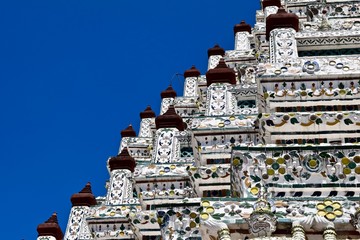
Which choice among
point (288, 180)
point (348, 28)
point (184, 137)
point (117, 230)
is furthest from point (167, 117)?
point (288, 180)

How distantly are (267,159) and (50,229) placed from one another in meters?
11.3

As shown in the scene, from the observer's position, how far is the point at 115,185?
1769 centimetres

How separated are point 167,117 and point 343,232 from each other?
9825 mm

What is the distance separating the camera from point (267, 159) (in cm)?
970

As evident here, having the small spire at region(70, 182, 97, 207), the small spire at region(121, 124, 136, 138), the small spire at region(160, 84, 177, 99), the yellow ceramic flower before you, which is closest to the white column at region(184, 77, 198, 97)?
the small spire at region(160, 84, 177, 99)

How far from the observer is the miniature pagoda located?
839 cm

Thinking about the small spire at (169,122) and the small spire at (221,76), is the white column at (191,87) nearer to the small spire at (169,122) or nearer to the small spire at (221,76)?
the small spire at (169,122)

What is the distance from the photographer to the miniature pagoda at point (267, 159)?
8391 mm

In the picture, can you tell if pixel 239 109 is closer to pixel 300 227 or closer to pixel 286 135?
pixel 286 135

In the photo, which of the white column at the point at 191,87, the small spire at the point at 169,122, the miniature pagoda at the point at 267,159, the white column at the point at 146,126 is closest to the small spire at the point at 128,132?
the white column at the point at 146,126

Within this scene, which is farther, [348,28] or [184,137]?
[184,137]

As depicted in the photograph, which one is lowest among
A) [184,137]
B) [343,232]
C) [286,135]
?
[343,232]

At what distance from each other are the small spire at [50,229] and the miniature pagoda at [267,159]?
27mm

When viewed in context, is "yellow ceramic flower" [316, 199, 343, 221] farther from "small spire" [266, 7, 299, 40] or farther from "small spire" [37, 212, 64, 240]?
"small spire" [37, 212, 64, 240]
